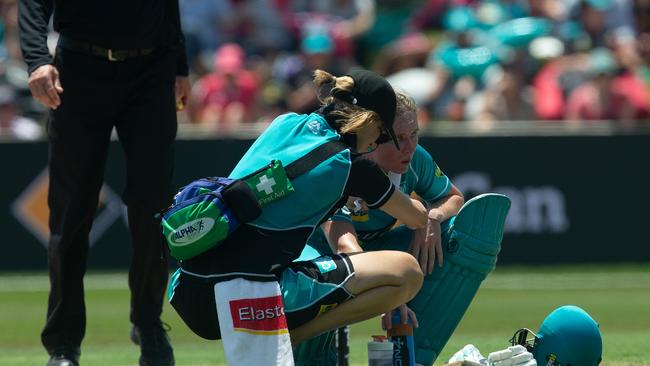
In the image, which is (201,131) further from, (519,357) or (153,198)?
(519,357)

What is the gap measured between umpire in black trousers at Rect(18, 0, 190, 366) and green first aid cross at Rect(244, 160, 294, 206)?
1.19m

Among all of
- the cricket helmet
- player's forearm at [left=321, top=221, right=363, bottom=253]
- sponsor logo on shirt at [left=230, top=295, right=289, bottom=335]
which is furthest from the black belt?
the cricket helmet

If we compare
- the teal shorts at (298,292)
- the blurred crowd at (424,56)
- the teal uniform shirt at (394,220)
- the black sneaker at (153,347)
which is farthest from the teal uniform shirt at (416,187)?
the blurred crowd at (424,56)

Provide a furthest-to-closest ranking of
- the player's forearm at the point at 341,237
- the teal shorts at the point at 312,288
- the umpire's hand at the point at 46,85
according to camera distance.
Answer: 1. the umpire's hand at the point at 46,85
2. the player's forearm at the point at 341,237
3. the teal shorts at the point at 312,288

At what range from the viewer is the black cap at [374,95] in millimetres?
5379

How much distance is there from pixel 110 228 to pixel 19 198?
39.1 inches

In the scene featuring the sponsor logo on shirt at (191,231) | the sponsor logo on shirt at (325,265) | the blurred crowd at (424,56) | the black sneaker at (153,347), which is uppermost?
the sponsor logo on shirt at (191,231)

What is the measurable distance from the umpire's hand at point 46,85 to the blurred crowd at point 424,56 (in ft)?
25.2

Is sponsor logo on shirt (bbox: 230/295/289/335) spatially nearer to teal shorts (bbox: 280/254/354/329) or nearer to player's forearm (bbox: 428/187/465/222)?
teal shorts (bbox: 280/254/354/329)

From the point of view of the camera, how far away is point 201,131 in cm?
1351

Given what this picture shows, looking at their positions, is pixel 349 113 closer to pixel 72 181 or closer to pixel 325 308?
pixel 325 308

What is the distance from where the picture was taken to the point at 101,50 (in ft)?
20.9

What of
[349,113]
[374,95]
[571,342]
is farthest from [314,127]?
Result: [571,342]

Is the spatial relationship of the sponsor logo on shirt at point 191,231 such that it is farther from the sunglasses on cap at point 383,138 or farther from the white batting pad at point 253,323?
the sunglasses on cap at point 383,138
